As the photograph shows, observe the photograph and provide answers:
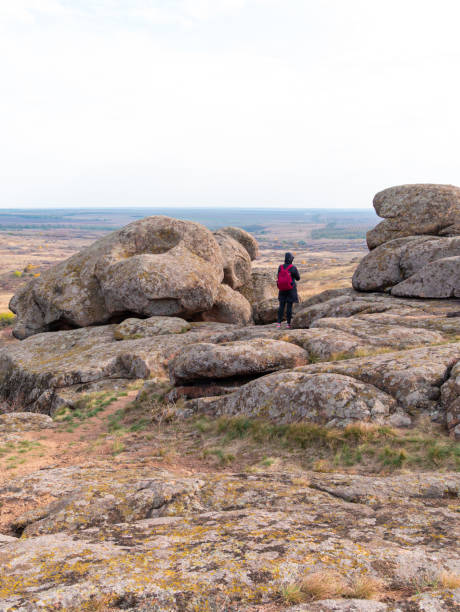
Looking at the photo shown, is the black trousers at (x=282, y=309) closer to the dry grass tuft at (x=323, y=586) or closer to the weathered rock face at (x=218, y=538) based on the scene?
the weathered rock face at (x=218, y=538)

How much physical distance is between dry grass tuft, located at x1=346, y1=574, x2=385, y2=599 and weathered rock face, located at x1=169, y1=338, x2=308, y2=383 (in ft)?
38.5

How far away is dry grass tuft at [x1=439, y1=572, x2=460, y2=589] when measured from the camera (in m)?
5.07

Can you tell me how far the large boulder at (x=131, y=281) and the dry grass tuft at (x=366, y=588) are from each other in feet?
81.9

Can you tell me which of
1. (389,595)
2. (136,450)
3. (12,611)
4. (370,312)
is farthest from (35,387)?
(389,595)

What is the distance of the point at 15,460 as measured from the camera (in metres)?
13.5

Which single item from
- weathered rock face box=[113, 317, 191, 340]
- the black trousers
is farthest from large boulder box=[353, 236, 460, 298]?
weathered rock face box=[113, 317, 191, 340]

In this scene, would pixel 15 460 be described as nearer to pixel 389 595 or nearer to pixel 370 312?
pixel 389 595

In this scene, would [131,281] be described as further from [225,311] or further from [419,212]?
[419,212]

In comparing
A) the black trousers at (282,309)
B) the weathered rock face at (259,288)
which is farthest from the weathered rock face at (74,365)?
the weathered rock face at (259,288)

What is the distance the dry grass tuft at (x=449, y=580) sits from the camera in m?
5.07

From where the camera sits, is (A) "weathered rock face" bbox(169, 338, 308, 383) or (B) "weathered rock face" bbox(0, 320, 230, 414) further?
(B) "weathered rock face" bbox(0, 320, 230, 414)

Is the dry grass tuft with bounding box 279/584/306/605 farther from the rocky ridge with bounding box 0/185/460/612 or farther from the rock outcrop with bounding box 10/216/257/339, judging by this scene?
the rock outcrop with bounding box 10/216/257/339

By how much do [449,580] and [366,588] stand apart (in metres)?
1.04

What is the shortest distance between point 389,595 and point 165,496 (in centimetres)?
498
